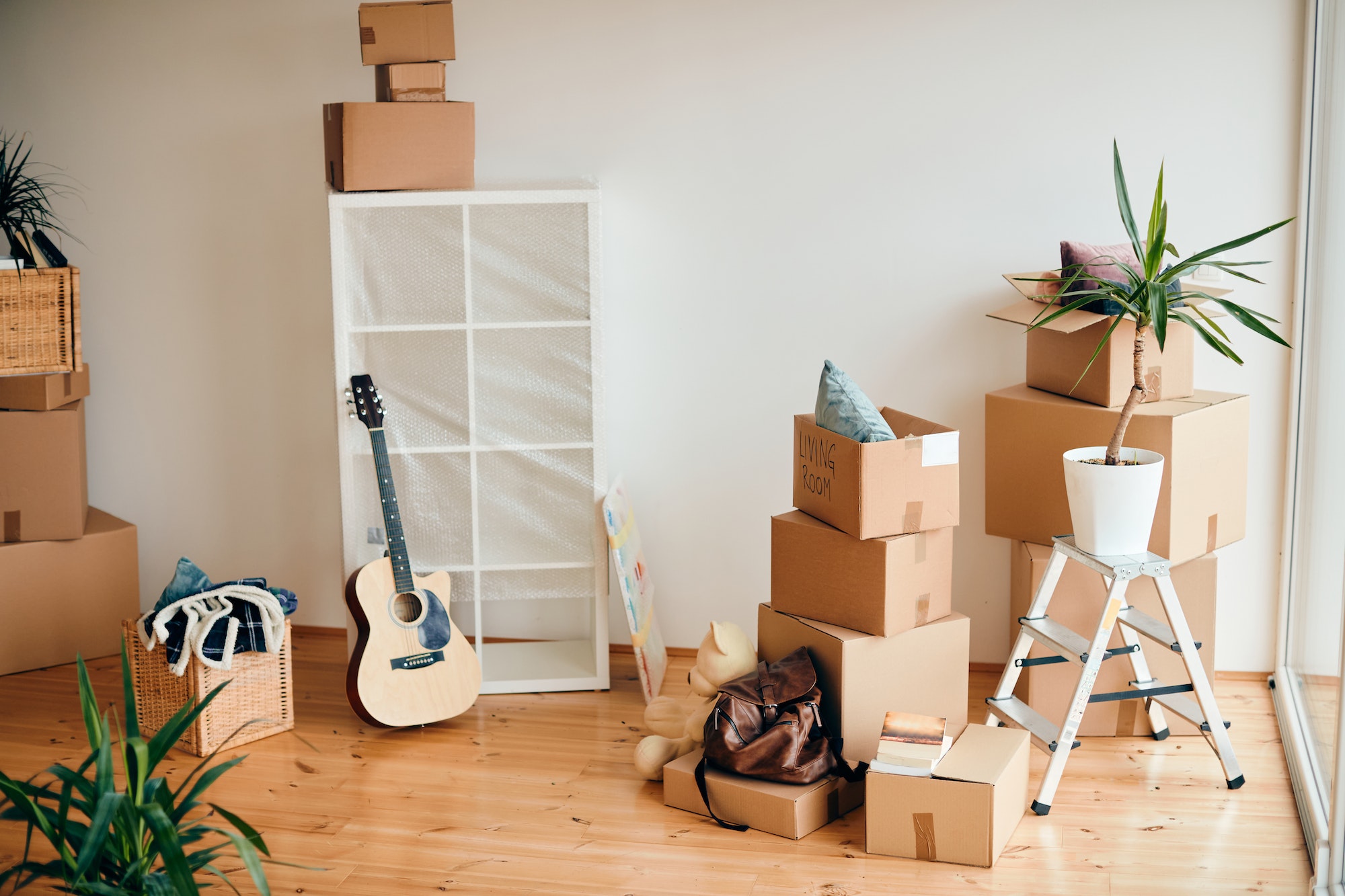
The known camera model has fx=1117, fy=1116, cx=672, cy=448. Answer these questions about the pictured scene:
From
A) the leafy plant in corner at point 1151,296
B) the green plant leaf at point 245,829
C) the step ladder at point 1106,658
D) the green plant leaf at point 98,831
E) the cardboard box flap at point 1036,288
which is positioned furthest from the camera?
the cardboard box flap at point 1036,288

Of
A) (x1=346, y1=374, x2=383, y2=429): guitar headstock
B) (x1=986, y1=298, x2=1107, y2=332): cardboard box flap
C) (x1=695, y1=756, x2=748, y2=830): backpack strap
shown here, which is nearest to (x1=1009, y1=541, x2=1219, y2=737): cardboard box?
(x1=986, y1=298, x2=1107, y2=332): cardboard box flap

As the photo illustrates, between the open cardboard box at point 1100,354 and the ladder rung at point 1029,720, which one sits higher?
the open cardboard box at point 1100,354

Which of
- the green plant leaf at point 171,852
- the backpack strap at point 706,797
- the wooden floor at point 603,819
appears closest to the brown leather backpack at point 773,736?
the backpack strap at point 706,797

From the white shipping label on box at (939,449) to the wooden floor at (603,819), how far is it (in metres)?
0.83

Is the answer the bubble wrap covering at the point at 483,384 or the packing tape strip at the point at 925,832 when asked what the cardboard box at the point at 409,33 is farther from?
the packing tape strip at the point at 925,832

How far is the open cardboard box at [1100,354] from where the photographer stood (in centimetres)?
276

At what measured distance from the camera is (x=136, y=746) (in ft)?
A: 5.77

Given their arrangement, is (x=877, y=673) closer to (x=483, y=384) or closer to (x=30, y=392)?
(x=483, y=384)

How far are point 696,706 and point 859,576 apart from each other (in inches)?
25.4

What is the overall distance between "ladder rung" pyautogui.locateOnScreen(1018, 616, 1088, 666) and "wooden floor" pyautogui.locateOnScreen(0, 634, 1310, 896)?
34 cm

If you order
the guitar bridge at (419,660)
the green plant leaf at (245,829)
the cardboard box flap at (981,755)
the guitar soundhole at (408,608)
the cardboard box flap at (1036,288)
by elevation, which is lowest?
the cardboard box flap at (981,755)

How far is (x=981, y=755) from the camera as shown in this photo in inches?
96.0

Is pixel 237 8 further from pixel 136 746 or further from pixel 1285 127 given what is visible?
pixel 1285 127

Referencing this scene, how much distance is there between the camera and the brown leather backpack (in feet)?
8.11
